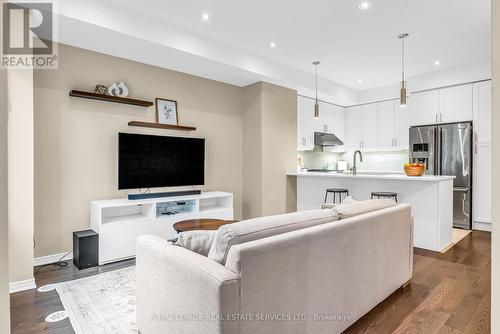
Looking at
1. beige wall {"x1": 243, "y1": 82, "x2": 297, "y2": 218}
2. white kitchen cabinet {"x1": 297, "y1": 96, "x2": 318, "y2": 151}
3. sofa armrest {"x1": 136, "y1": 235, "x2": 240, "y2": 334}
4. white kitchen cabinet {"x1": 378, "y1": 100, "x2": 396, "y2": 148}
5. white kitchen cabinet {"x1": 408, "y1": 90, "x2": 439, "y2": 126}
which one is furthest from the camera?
white kitchen cabinet {"x1": 378, "y1": 100, "x2": 396, "y2": 148}

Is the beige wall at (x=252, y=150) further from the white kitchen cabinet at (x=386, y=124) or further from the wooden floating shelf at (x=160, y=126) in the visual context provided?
the white kitchen cabinet at (x=386, y=124)

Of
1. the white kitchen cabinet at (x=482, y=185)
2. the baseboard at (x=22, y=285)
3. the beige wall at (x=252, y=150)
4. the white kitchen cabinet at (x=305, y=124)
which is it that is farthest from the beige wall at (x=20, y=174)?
the white kitchen cabinet at (x=482, y=185)

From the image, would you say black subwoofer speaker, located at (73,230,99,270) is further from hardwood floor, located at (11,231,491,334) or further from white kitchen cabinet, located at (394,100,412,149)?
white kitchen cabinet, located at (394,100,412,149)

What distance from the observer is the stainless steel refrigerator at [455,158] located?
478 centimetres

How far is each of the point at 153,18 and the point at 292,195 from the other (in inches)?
145

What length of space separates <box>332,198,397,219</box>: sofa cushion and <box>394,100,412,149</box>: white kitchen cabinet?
392 cm

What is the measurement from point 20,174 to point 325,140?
5.15 meters

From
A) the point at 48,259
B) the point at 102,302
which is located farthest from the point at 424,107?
the point at 48,259

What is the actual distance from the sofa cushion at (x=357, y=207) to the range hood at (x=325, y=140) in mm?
3613

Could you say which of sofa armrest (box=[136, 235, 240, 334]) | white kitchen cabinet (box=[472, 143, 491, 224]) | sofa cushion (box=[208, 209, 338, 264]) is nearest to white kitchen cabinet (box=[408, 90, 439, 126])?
white kitchen cabinet (box=[472, 143, 491, 224])

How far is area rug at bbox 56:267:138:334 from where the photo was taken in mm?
1986

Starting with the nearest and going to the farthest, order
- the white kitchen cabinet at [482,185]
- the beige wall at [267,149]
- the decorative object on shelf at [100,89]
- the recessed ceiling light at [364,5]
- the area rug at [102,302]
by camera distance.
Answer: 1. the area rug at [102,302]
2. the recessed ceiling light at [364,5]
3. the decorative object on shelf at [100,89]
4. the white kitchen cabinet at [482,185]
5. the beige wall at [267,149]

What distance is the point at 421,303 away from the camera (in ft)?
7.60

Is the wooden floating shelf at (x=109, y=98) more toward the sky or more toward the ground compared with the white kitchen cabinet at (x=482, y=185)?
more toward the sky
